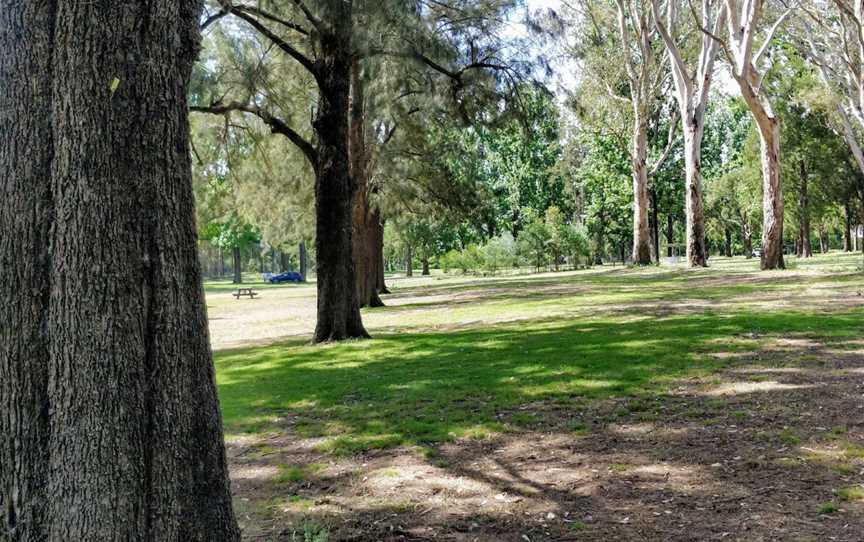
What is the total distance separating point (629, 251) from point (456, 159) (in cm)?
4722

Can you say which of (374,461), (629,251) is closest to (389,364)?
(374,461)

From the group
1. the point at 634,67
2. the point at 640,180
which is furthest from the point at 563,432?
the point at 634,67

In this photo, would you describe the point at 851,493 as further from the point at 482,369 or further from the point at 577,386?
A: the point at 482,369

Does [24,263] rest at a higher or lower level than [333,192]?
lower

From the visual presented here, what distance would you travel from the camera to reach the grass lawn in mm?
4082

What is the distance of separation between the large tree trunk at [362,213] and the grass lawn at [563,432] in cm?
915

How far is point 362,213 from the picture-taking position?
2292cm

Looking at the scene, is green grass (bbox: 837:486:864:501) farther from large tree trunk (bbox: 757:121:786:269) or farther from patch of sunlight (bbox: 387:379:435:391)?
large tree trunk (bbox: 757:121:786:269)

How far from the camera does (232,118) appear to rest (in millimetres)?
16266

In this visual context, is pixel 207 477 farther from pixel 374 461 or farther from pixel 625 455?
pixel 625 455

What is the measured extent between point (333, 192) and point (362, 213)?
33.6 ft

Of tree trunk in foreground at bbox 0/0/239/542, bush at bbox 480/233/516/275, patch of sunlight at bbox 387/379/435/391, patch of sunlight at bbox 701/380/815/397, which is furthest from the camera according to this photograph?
bush at bbox 480/233/516/275

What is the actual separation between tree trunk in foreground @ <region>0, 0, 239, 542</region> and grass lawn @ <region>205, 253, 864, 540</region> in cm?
148

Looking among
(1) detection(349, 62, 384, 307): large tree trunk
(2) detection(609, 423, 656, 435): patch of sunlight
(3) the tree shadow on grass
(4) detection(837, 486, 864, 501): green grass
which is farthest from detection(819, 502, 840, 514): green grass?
(1) detection(349, 62, 384, 307): large tree trunk
